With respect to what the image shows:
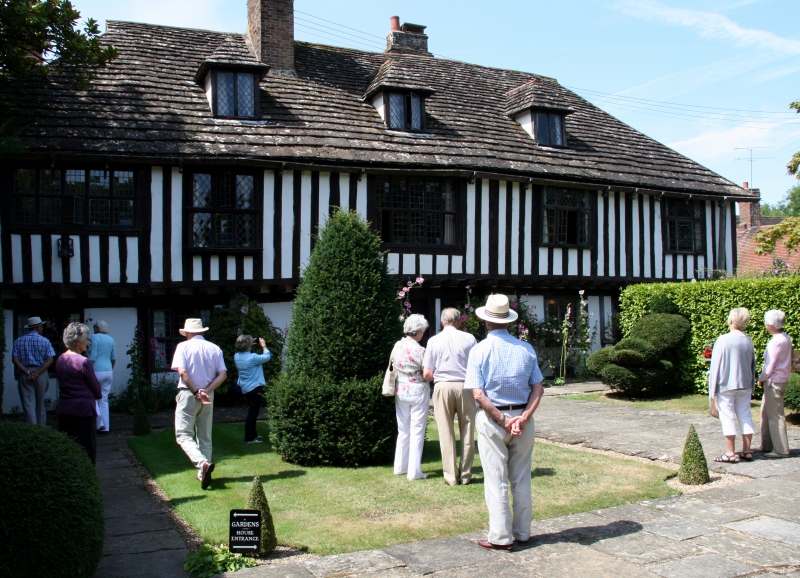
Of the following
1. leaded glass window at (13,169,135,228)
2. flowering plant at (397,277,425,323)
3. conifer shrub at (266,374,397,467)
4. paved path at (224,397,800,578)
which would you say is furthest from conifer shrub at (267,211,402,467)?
leaded glass window at (13,169,135,228)

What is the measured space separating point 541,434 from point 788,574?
18.4ft

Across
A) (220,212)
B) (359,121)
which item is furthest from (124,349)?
(359,121)

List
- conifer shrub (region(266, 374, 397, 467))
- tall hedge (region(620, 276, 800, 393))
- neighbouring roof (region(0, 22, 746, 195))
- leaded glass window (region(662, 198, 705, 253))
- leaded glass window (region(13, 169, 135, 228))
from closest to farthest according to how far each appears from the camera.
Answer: conifer shrub (region(266, 374, 397, 467))
tall hedge (region(620, 276, 800, 393))
leaded glass window (region(13, 169, 135, 228))
neighbouring roof (region(0, 22, 746, 195))
leaded glass window (region(662, 198, 705, 253))

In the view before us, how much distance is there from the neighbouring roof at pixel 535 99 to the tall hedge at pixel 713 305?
18.5 ft

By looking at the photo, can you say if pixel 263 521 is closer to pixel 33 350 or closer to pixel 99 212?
pixel 33 350

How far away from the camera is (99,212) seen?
14227 millimetres

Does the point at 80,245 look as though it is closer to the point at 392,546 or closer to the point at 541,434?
the point at 541,434

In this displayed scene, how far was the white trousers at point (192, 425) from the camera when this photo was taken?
771 cm

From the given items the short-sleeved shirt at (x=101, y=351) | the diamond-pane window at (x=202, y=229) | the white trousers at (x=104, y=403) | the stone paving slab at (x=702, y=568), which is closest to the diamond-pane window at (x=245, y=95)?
the diamond-pane window at (x=202, y=229)

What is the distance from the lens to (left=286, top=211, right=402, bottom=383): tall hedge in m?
8.55

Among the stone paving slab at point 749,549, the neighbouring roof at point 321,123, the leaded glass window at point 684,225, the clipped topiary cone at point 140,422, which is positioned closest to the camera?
the stone paving slab at point 749,549

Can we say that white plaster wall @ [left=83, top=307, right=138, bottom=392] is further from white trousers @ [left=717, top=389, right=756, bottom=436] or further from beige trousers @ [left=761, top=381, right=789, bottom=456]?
beige trousers @ [left=761, top=381, right=789, bottom=456]

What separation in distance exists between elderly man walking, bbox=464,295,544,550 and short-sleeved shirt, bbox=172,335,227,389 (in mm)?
3384

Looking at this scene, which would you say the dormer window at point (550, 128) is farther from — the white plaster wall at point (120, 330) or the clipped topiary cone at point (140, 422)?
the clipped topiary cone at point (140, 422)
